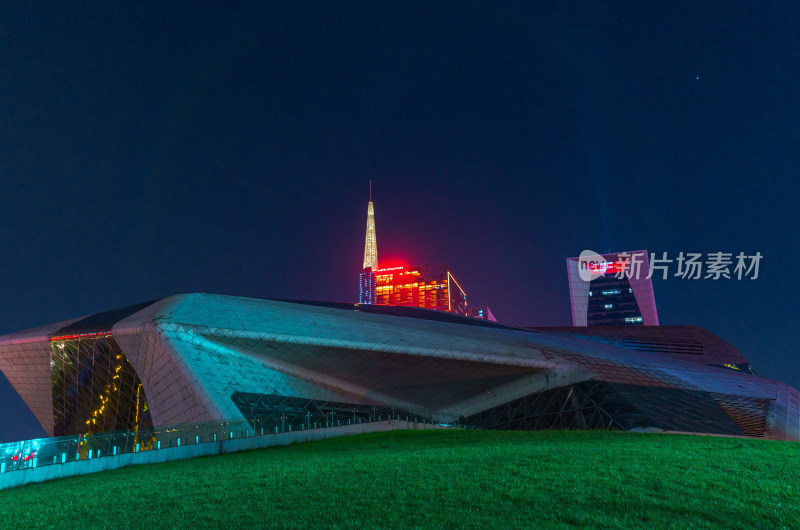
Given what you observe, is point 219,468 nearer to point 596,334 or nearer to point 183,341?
point 183,341

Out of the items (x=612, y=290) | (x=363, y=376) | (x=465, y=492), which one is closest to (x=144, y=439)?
(x=363, y=376)

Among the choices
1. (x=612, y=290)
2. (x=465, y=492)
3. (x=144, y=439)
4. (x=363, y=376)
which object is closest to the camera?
(x=465, y=492)

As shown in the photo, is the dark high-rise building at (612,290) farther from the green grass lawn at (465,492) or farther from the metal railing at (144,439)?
the green grass lawn at (465,492)

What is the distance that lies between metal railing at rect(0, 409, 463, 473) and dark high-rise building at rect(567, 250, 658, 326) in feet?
497

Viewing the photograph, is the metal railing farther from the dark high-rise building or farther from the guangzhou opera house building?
the dark high-rise building

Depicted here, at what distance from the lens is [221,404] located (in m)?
24.8

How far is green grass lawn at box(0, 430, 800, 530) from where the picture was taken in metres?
7.63

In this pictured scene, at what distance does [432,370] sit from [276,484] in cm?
1964

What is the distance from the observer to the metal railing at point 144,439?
53.1 feet

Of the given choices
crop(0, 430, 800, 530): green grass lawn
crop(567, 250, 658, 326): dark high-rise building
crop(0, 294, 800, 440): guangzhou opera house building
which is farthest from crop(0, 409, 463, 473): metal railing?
crop(567, 250, 658, 326): dark high-rise building

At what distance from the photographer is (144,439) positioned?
752 inches

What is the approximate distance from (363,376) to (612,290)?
156960mm

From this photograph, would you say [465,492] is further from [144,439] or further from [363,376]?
[363,376]

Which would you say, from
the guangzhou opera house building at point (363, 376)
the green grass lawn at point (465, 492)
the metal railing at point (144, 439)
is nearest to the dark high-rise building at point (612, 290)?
the guangzhou opera house building at point (363, 376)
